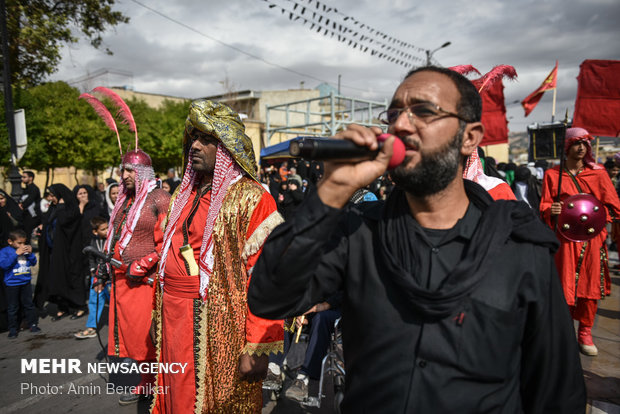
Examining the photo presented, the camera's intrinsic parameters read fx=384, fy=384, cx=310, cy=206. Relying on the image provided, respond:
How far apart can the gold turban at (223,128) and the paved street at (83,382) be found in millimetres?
2337

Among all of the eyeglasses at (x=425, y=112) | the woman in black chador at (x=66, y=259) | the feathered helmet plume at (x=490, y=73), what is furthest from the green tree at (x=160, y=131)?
the eyeglasses at (x=425, y=112)

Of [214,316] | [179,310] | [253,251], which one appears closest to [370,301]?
[253,251]

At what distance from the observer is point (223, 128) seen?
2631mm

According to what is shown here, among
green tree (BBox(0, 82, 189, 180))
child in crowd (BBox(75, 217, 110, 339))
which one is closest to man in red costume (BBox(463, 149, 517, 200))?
child in crowd (BBox(75, 217, 110, 339))

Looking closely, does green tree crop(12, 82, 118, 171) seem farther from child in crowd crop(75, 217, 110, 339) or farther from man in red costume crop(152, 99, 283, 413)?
man in red costume crop(152, 99, 283, 413)

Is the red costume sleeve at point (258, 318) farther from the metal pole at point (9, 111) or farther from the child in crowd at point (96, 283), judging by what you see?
the metal pole at point (9, 111)

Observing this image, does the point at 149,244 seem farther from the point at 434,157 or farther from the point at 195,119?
the point at 434,157

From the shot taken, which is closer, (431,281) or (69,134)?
(431,281)

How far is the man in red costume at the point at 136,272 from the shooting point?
140 inches

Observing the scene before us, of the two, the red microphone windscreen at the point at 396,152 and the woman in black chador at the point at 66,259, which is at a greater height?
the red microphone windscreen at the point at 396,152

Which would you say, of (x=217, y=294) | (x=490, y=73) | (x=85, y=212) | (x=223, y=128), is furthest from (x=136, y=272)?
(x=85, y=212)

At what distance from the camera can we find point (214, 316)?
2.39 meters

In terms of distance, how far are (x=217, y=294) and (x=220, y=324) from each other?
7.3 inches

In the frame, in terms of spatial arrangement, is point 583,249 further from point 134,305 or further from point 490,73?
point 134,305
